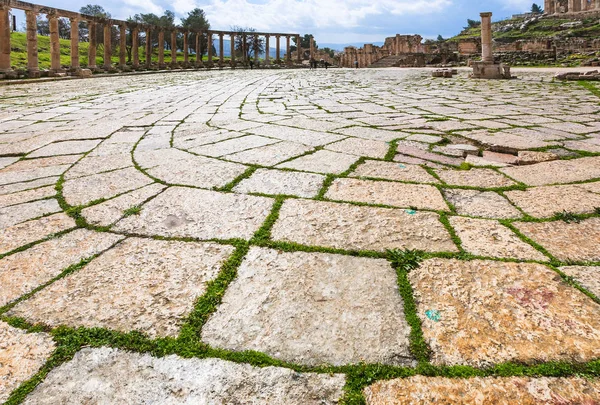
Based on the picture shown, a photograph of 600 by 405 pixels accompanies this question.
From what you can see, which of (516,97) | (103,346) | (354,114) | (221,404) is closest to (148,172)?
(103,346)

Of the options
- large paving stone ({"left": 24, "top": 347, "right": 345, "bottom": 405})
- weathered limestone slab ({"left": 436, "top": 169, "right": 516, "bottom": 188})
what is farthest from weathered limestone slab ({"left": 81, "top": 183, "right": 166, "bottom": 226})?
weathered limestone slab ({"left": 436, "top": 169, "right": 516, "bottom": 188})

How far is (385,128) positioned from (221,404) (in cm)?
389

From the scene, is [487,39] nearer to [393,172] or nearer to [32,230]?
[393,172]

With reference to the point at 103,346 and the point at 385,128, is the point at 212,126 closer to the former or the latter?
the point at 385,128

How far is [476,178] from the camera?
2711mm

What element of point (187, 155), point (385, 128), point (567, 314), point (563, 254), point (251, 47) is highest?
point (251, 47)

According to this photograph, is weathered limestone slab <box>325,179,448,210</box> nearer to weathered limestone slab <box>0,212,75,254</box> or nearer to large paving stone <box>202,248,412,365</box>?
large paving stone <box>202,248,412,365</box>

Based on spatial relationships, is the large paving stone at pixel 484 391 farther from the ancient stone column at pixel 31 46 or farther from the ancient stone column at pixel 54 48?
the ancient stone column at pixel 54 48

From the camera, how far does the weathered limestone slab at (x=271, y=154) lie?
3.13 m

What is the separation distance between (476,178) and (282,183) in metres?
1.40

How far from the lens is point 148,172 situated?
2922 millimetres

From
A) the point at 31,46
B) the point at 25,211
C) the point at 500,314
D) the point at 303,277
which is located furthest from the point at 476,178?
the point at 31,46

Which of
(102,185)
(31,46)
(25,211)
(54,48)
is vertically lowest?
(25,211)

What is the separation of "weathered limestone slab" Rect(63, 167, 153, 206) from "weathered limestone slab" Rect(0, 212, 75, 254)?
0.25m
